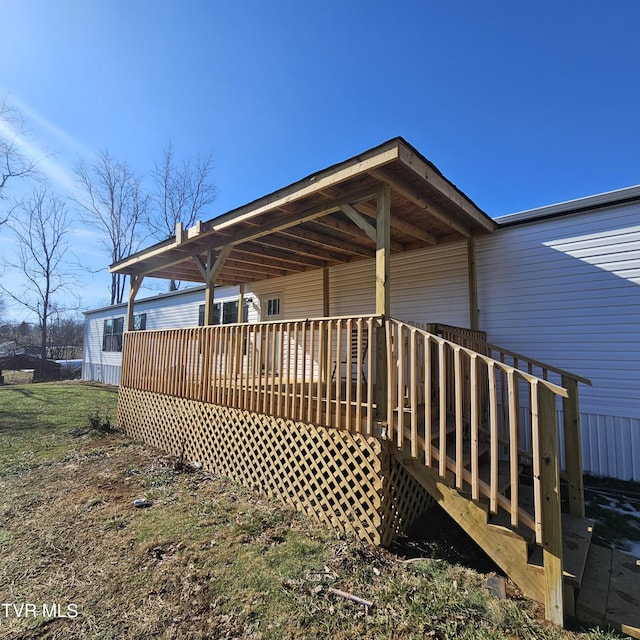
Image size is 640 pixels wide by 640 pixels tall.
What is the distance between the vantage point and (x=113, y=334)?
1630 centimetres

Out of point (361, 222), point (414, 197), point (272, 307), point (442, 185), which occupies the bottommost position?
point (272, 307)

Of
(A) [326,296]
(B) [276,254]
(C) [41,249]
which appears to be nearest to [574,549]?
(B) [276,254]

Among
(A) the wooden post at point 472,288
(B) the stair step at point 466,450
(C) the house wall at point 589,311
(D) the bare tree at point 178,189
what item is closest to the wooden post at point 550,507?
(B) the stair step at point 466,450

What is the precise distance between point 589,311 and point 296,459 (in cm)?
441

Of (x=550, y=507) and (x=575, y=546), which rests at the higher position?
(x=550, y=507)

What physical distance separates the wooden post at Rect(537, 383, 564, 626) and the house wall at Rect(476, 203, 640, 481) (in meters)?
3.29

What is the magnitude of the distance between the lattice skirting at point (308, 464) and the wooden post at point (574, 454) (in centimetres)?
135

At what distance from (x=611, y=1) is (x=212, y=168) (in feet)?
75.3

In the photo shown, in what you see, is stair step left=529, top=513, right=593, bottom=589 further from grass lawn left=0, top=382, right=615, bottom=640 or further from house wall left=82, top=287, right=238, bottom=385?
house wall left=82, top=287, right=238, bottom=385

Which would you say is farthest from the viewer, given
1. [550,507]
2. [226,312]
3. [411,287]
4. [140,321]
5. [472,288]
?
[140,321]

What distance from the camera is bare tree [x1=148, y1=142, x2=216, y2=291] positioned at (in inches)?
944

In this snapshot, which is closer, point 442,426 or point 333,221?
point 442,426

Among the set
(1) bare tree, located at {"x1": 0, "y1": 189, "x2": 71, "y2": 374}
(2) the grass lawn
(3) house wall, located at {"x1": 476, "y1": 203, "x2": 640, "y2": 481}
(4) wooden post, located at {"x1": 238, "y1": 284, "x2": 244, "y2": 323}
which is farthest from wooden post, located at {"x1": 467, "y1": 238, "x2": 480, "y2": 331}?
(1) bare tree, located at {"x1": 0, "y1": 189, "x2": 71, "y2": 374}

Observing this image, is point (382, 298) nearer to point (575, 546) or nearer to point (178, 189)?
point (575, 546)
